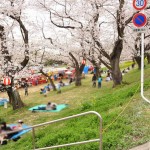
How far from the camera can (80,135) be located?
21.0 feet

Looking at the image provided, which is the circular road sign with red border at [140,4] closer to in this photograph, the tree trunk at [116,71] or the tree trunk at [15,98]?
the tree trunk at [116,71]

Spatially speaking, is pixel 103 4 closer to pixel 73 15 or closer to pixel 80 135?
pixel 73 15

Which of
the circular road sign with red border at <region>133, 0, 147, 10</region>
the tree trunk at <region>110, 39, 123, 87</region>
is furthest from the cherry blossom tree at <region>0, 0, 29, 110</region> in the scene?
the circular road sign with red border at <region>133, 0, 147, 10</region>

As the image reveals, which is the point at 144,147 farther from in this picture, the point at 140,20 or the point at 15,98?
the point at 15,98

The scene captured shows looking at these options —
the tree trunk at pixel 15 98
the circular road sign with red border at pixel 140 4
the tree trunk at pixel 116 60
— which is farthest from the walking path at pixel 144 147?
the tree trunk at pixel 15 98

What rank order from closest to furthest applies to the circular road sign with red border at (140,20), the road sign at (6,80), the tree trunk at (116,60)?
1. the circular road sign with red border at (140,20)
2. the road sign at (6,80)
3. the tree trunk at (116,60)

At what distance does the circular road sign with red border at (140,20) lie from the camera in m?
6.89

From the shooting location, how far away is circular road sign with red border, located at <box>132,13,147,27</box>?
22.6 ft

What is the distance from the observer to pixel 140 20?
272 inches

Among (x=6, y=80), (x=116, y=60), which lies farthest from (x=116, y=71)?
(x=6, y=80)

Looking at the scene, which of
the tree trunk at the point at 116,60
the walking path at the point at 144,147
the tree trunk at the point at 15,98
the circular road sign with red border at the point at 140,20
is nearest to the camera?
the walking path at the point at 144,147

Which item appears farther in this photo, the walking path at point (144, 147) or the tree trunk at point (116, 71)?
the tree trunk at point (116, 71)

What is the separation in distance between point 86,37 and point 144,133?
15.2 m

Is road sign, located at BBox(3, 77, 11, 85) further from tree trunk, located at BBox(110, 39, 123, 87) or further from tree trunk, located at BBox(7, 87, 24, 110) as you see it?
tree trunk, located at BBox(110, 39, 123, 87)
